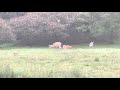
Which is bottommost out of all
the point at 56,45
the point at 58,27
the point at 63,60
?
the point at 63,60

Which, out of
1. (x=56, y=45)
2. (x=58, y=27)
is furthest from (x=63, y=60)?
(x=58, y=27)

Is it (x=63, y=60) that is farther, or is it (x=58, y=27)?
(x=58, y=27)

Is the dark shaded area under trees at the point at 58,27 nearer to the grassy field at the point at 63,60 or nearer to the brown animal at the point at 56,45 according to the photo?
the brown animal at the point at 56,45

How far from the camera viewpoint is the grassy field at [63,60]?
5602 millimetres

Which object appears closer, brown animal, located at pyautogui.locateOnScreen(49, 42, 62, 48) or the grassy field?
the grassy field

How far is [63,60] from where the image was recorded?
20.2 ft

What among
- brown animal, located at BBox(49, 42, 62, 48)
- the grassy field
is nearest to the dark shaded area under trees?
brown animal, located at BBox(49, 42, 62, 48)

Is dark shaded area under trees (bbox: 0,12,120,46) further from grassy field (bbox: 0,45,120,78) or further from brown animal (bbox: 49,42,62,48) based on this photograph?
grassy field (bbox: 0,45,120,78)

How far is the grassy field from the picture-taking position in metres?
5.60

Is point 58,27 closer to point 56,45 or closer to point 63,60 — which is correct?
point 56,45

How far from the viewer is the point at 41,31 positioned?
21.0ft
